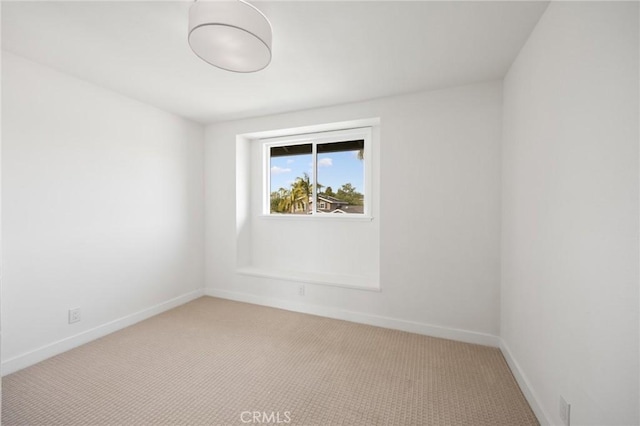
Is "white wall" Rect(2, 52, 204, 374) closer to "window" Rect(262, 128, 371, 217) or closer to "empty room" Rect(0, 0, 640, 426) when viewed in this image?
"empty room" Rect(0, 0, 640, 426)

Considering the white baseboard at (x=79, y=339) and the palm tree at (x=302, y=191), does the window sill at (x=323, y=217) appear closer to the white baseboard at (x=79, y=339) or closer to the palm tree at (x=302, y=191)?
the palm tree at (x=302, y=191)

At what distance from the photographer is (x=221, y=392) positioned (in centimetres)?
185

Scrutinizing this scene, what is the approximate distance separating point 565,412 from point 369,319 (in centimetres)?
176

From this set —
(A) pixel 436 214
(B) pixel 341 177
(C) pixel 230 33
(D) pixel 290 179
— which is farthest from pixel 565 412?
(D) pixel 290 179

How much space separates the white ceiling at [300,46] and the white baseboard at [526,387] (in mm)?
2284

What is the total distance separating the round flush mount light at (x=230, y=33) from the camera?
1399 millimetres

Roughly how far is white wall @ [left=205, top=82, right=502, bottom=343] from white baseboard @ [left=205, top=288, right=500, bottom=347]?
1 centimetres

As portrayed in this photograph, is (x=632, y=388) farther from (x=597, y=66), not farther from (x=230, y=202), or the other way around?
(x=230, y=202)

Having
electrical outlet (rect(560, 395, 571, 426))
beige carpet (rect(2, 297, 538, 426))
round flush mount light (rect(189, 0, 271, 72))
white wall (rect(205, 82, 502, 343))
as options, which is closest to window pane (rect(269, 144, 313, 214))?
white wall (rect(205, 82, 502, 343))

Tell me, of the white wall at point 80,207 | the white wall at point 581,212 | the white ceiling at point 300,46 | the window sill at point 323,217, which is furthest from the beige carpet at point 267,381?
the white ceiling at point 300,46

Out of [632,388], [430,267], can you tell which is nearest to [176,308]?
[430,267]

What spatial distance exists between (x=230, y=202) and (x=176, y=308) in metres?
1.48

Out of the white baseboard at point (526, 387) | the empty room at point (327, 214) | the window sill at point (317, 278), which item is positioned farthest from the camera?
the window sill at point (317, 278)

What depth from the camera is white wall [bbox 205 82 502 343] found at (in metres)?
2.49
